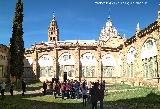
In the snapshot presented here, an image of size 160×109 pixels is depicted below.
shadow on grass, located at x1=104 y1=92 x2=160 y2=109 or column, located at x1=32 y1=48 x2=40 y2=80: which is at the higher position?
column, located at x1=32 y1=48 x2=40 y2=80

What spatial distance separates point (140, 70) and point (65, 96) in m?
17.6

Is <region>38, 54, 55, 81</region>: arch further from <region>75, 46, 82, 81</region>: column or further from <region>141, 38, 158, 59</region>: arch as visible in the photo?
<region>141, 38, 158, 59</region>: arch

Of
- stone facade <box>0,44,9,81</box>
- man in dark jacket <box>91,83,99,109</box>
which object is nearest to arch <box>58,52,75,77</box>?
stone facade <box>0,44,9,81</box>

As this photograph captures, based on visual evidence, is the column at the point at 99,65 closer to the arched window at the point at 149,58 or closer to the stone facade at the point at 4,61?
the arched window at the point at 149,58

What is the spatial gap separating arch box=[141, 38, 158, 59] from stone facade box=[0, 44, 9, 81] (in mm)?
22884

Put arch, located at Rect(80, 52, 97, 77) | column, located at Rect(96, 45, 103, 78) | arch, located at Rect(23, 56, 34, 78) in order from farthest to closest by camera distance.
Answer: arch, located at Rect(23, 56, 34, 78) → arch, located at Rect(80, 52, 97, 77) → column, located at Rect(96, 45, 103, 78)

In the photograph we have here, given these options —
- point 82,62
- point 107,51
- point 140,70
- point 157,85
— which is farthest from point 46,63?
point 157,85

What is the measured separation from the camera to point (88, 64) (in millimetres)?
64062

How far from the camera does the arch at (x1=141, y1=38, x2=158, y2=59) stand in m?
40.3

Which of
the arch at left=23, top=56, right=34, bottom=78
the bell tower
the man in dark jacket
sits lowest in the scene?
the man in dark jacket

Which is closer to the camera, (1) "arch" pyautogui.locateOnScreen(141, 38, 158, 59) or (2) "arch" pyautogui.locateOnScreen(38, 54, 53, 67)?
(1) "arch" pyautogui.locateOnScreen(141, 38, 158, 59)

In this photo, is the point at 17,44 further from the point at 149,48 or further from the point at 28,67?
the point at 149,48

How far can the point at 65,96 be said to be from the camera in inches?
1275

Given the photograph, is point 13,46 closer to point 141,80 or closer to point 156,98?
point 141,80
